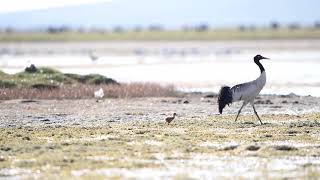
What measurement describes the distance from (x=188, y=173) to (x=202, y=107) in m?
14.1

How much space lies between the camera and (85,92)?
3309cm

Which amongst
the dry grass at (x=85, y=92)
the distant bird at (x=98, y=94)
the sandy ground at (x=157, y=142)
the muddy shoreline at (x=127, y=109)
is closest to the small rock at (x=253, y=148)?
the sandy ground at (x=157, y=142)

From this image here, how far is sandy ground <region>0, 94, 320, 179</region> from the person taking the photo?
51.0 feet

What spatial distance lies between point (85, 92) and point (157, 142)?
1430 centimetres

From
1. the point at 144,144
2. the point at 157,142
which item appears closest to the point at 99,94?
the point at 157,142

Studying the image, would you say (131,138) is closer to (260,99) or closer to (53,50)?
(260,99)

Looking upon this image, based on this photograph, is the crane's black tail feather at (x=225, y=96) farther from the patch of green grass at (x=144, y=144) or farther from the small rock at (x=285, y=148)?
the small rock at (x=285, y=148)

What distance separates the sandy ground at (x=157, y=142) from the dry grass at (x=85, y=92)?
2.71m

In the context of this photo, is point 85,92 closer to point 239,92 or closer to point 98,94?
point 98,94

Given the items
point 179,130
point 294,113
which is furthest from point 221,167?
point 294,113

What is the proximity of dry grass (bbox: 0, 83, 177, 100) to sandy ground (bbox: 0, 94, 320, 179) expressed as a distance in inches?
107

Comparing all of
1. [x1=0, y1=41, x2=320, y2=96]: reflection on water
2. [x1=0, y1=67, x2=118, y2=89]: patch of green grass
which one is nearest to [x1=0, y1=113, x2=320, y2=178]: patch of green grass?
[x1=0, y1=67, x2=118, y2=89]: patch of green grass

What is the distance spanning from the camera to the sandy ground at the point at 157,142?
15.6 meters

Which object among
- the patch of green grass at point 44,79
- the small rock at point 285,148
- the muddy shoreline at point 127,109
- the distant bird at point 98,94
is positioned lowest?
the small rock at point 285,148
